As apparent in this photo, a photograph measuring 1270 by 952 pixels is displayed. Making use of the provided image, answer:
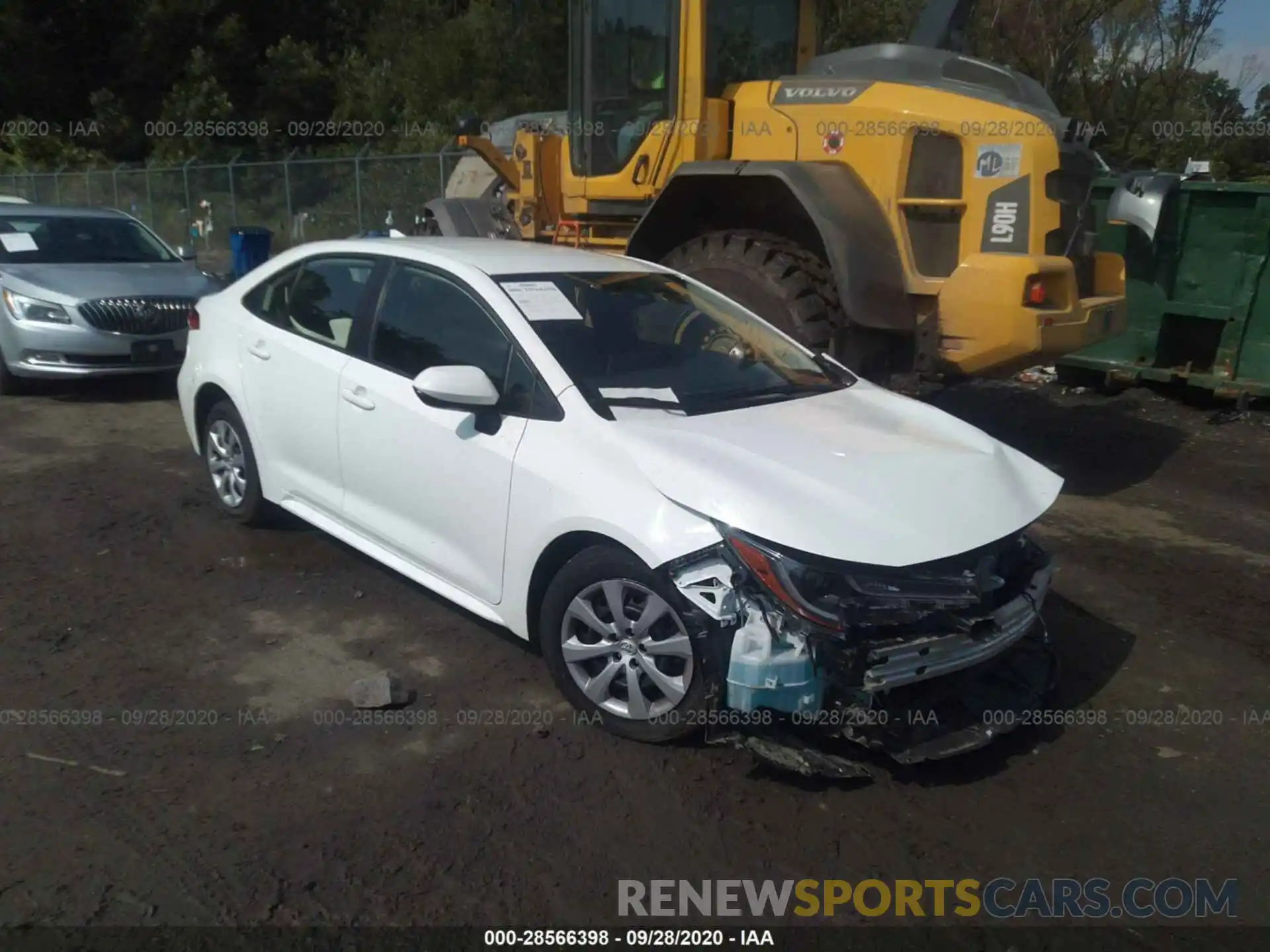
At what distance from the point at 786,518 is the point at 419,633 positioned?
77.5 inches

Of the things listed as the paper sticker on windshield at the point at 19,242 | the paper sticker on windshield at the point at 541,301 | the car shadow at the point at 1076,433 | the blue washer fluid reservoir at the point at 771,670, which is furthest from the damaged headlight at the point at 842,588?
the paper sticker on windshield at the point at 19,242

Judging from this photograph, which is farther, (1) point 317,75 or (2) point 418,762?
(1) point 317,75

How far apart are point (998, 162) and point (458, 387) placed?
12.7 ft

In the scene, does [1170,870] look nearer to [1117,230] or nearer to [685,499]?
[685,499]

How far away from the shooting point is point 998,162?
6.28 m

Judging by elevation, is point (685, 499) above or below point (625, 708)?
above

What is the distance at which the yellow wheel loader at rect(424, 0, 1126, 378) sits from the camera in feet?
20.5

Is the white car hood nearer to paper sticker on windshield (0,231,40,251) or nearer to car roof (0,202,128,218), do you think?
paper sticker on windshield (0,231,40,251)

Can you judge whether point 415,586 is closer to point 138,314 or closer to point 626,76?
point 626,76

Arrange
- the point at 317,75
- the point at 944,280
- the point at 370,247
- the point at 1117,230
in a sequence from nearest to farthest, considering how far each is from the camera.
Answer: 1. the point at 370,247
2. the point at 944,280
3. the point at 1117,230
4. the point at 317,75

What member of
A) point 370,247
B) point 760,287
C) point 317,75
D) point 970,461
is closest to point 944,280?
point 760,287

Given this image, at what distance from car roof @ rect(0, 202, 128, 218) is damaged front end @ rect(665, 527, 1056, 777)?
875cm

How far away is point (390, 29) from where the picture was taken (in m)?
32.9

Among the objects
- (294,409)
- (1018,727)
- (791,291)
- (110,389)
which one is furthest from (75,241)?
(1018,727)
